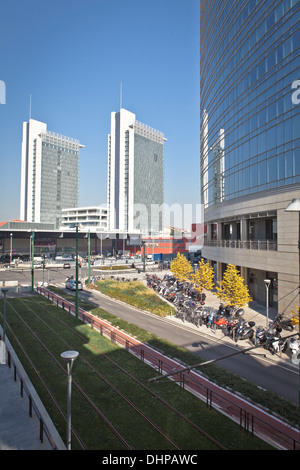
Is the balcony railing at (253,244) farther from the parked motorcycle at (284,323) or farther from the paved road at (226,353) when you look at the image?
the paved road at (226,353)

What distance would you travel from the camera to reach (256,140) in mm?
29938

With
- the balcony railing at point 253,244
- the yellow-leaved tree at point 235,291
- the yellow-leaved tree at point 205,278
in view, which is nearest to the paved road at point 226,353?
the yellow-leaved tree at point 235,291

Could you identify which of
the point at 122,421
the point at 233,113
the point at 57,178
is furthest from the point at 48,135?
the point at 122,421

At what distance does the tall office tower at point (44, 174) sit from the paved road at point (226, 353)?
134738mm

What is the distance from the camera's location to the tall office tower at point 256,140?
23969 millimetres

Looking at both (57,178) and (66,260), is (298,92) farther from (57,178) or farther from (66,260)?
(57,178)

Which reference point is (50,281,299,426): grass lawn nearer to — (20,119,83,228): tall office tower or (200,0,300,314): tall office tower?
(200,0,300,314): tall office tower

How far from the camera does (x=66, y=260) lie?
262ft

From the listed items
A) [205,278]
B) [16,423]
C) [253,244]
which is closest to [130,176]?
[205,278]

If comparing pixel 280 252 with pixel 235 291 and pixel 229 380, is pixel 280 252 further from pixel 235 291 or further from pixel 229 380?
pixel 229 380

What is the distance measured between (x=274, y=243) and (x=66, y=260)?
6315 centimetres

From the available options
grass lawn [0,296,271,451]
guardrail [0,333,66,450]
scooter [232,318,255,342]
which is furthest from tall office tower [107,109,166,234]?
guardrail [0,333,66,450]

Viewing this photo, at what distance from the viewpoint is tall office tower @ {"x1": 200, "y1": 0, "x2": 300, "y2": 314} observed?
78.6 ft
